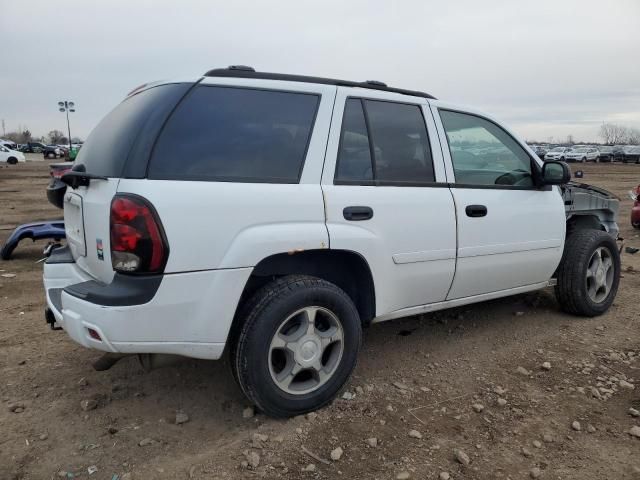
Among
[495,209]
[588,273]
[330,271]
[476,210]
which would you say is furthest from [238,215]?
[588,273]

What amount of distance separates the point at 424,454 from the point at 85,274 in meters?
2.04

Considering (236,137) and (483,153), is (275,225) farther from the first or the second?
(483,153)

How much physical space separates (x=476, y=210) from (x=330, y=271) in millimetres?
1153

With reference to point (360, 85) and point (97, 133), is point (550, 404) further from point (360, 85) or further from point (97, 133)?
point (97, 133)

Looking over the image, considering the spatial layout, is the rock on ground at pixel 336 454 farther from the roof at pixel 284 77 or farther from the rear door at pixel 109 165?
the roof at pixel 284 77

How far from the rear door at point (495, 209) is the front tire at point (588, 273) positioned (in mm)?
243

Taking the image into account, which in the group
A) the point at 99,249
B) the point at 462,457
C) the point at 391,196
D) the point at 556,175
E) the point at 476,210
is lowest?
the point at 462,457

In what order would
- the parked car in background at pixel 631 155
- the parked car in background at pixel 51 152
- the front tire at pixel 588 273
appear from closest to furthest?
the front tire at pixel 588 273, the parked car in background at pixel 631 155, the parked car in background at pixel 51 152

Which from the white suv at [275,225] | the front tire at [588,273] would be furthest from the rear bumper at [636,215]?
the white suv at [275,225]

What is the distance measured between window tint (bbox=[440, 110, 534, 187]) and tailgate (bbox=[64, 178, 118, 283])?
226 cm

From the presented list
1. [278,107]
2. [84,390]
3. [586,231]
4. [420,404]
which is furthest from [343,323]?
[586,231]

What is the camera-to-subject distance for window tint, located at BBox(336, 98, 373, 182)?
3.03 meters

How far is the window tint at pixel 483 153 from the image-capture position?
3.62 m

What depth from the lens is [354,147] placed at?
10.2 feet
